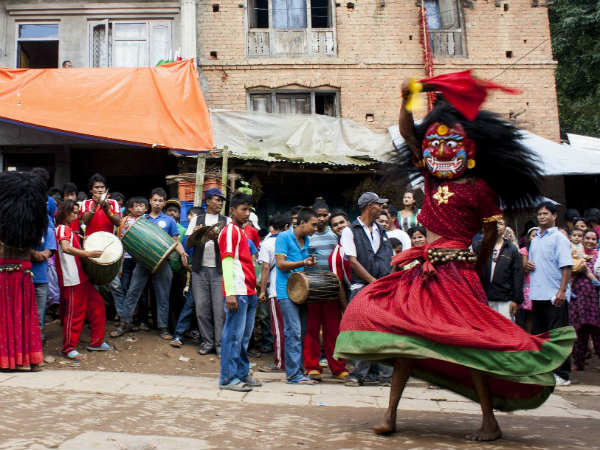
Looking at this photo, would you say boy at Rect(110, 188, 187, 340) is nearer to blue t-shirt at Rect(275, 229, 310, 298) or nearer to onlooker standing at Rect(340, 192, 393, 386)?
blue t-shirt at Rect(275, 229, 310, 298)

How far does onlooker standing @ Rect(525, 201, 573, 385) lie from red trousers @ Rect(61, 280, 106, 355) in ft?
17.6

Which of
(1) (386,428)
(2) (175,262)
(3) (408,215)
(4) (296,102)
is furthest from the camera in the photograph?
(4) (296,102)

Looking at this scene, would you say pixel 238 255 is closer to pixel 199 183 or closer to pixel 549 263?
pixel 549 263

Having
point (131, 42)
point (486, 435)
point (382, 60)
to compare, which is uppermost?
point (131, 42)

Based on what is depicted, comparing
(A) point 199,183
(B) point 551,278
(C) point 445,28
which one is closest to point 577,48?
(C) point 445,28

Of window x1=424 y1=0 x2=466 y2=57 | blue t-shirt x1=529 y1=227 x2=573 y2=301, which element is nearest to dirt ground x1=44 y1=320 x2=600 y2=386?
blue t-shirt x1=529 y1=227 x2=573 y2=301

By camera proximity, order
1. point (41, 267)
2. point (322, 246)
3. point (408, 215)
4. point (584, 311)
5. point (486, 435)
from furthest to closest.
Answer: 1. point (408, 215)
2. point (584, 311)
3. point (322, 246)
4. point (41, 267)
5. point (486, 435)

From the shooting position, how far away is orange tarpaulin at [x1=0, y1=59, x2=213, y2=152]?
11.0 meters

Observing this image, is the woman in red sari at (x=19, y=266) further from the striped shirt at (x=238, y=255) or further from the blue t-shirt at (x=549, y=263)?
the blue t-shirt at (x=549, y=263)

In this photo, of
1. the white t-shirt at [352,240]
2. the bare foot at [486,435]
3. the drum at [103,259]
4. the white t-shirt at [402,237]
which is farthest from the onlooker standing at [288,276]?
the bare foot at [486,435]

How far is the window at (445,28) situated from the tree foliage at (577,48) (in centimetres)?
393

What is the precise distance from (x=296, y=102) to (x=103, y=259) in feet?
30.0

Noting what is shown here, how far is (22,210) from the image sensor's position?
6.47 metres

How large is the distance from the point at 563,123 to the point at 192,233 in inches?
795
